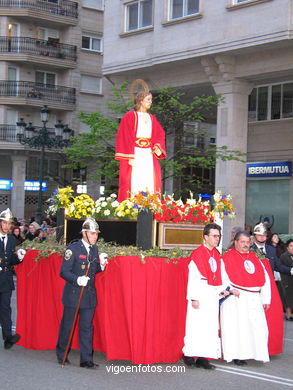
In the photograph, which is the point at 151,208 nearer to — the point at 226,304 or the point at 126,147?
the point at 226,304

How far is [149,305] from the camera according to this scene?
9.50 meters

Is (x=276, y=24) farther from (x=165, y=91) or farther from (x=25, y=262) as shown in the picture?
(x=25, y=262)

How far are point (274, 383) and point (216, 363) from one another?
4.23 ft

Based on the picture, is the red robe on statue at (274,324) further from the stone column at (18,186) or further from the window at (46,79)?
the window at (46,79)

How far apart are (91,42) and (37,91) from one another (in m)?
5.33

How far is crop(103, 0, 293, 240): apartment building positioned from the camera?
26.8 meters

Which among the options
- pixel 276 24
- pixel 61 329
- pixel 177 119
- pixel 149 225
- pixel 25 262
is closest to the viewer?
pixel 61 329

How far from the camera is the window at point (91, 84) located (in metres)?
51.4

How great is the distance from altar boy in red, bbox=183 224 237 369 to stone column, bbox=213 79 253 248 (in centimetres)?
1913

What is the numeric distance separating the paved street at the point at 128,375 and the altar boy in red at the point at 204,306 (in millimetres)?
235

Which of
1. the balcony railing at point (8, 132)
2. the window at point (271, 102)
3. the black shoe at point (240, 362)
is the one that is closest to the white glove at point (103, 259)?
the black shoe at point (240, 362)

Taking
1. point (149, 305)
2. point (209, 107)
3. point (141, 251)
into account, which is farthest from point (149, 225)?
point (209, 107)

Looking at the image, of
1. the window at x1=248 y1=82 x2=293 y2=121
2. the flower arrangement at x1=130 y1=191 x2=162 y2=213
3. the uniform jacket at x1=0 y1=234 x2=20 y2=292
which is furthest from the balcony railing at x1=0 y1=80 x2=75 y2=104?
the flower arrangement at x1=130 y1=191 x2=162 y2=213

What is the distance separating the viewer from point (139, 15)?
31688 millimetres
